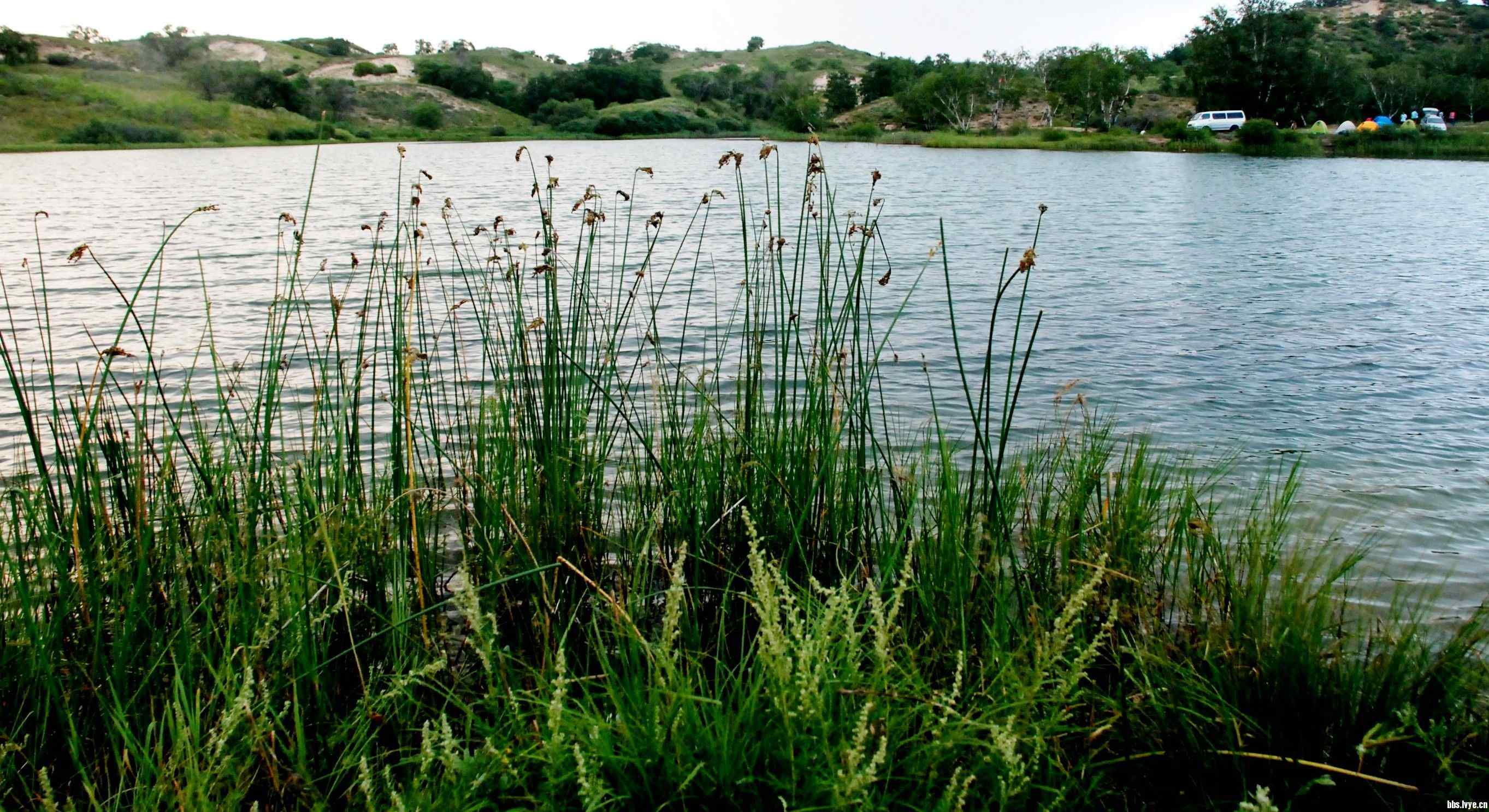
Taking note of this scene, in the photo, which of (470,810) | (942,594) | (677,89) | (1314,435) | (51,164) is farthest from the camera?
(677,89)

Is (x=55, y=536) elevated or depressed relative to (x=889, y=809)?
elevated

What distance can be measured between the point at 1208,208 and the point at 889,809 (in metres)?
21.8

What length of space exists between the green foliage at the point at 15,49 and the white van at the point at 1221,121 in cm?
7376

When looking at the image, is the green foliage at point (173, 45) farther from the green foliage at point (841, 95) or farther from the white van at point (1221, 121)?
the white van at point (1221, 121)

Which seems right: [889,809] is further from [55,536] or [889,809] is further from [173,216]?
[173,216]

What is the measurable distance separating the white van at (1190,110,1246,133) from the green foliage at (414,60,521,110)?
5922 cm

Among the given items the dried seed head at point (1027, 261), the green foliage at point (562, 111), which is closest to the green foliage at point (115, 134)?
the green foliage at point (562, 111)

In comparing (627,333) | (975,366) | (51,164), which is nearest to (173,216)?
(627,333)

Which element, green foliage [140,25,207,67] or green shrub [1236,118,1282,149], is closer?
green shrub [1236,118,1282,149]

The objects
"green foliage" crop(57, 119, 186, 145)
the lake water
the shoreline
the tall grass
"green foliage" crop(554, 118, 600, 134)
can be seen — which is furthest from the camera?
"green foliage" crop(554, 118, 600, 134)

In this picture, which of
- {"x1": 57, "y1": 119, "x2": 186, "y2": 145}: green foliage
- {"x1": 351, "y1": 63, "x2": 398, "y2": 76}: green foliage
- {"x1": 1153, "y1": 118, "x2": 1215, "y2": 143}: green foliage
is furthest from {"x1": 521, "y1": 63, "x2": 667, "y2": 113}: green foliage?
{"x1": 1153, "y1": 118, "x2": 1215, "y2": 143}: green foliage

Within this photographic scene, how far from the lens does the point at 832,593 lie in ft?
6.14

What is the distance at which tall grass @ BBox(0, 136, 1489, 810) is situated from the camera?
1.73 meters

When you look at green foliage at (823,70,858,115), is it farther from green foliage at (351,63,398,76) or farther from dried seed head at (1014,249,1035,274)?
dried seed head at (1014,249,1035,274)
